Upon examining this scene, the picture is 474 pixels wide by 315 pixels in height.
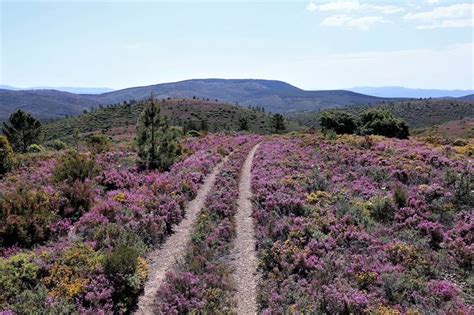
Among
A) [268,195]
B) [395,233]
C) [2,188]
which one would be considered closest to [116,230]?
[268,195]

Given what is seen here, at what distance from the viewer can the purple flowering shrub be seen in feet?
40.3

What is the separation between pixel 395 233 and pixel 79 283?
12934 mm

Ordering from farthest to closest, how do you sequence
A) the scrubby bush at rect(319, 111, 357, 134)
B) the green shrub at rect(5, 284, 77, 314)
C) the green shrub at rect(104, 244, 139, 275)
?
the scrubby bush at rect(319, 111, 357, 134)
the green shrub at rect(104, 244, 139, 275)
the green shrub at rect(5, 284, 77, 314)

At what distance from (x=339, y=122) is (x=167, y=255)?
6681cm

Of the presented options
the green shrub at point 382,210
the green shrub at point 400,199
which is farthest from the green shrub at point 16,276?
the green shrub at point 400,199

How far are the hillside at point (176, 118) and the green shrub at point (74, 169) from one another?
369ft

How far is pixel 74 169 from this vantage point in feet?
85.3

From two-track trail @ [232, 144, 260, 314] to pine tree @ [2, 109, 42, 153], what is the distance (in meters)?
54.1

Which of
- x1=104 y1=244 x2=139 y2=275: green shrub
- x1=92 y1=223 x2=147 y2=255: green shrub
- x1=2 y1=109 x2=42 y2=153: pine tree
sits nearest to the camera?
x1=104 y1=244 x2=139 y2=275: green shrub

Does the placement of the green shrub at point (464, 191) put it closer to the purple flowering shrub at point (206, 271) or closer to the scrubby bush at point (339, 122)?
the purple flowering shrub at point (206, 271)

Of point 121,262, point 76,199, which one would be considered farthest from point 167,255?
point 76,199

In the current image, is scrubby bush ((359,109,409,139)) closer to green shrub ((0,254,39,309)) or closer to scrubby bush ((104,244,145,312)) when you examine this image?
scrubby bush ((104,244,145,312))

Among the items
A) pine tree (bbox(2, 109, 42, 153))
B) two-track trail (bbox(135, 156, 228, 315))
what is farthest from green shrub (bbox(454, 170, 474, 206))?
pine tree (bbox(2, 109, 42, 153))

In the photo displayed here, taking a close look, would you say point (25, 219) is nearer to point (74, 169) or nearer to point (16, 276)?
point (16, 276)
